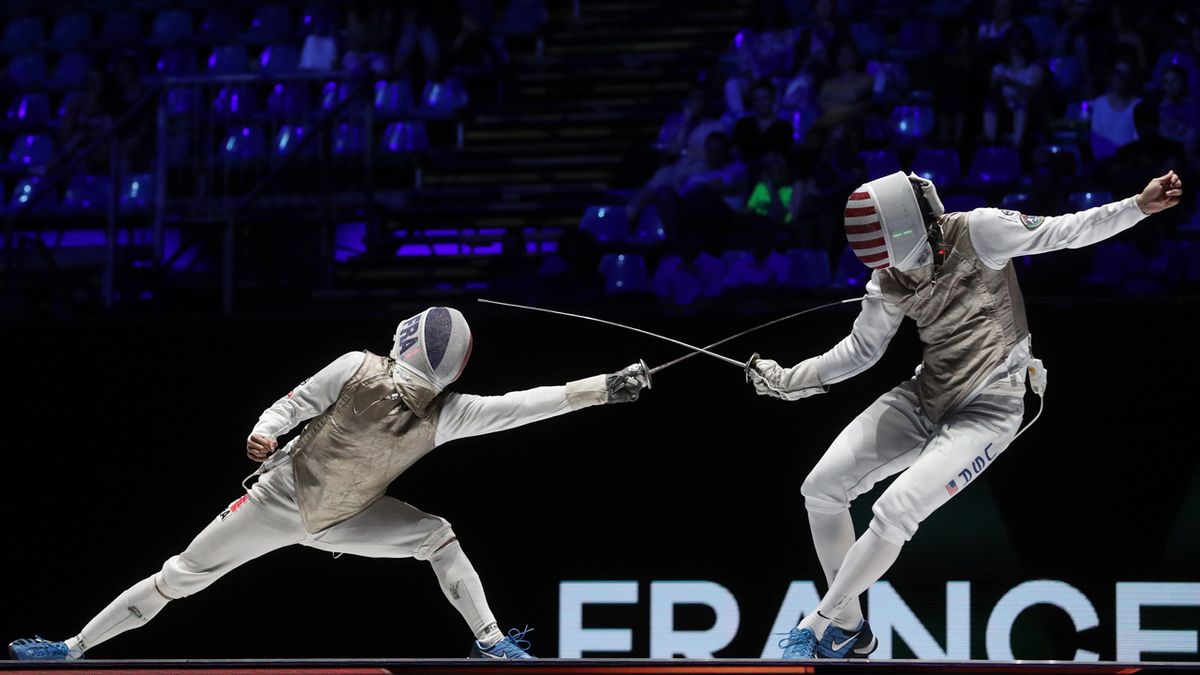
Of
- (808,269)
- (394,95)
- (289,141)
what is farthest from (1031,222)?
(394,95)

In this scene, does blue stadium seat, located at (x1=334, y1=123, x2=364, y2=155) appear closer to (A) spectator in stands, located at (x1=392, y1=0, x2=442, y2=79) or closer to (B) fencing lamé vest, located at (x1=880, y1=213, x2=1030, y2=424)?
(A) spectator in stands, located at (x1=392, y1=0, x2=442, y2=79)

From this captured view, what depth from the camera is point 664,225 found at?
17.9ft

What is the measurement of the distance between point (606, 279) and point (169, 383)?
5.43 feet

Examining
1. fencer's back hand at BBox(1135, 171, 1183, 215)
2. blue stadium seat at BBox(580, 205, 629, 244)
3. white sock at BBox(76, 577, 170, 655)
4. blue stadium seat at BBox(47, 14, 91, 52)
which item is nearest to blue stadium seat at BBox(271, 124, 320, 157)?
blue stadium seat at BBox(580, 205, 629, 244)

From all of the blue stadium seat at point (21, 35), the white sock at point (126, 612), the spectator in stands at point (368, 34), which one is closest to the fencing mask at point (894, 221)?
the white sock at point (126, 612)

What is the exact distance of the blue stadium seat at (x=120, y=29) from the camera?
7.71 m

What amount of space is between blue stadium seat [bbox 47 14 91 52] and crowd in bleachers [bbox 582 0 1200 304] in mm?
3597

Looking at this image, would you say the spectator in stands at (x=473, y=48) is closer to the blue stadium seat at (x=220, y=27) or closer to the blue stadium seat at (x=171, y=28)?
the blue stadium seat at (x=220, y=27)

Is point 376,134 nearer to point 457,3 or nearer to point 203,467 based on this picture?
point 457,3

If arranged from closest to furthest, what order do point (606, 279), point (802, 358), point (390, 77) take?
point (802, 358)
point (606, 279)
point (390, 77)

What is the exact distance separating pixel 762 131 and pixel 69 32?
4269mm

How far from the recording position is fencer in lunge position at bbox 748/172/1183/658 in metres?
3.40

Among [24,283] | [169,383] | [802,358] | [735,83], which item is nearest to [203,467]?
[169,383]

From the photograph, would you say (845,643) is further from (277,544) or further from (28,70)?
(28,70)
